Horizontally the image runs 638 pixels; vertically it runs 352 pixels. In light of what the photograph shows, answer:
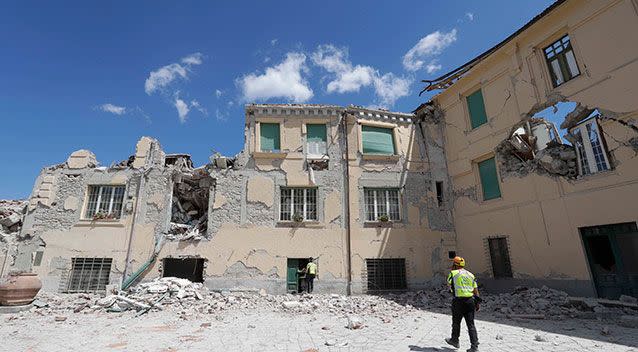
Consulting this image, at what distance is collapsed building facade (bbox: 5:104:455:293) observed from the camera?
42.4 feet

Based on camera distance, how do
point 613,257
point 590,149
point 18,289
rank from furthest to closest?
point 590,149
point 18,289
point 613,257

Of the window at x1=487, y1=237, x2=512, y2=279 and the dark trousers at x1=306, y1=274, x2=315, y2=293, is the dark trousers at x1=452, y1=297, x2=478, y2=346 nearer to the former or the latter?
the dark trousers at x1=306, y1=274, x2=315, y2=293

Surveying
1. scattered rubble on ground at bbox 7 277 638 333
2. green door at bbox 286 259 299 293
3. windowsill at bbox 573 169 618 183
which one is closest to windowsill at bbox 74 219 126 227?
scattered rubble on ground at bbox 7 277 638 333

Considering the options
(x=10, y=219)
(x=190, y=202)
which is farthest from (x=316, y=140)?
(x=10, y=219)

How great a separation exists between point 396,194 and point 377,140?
2.74 m

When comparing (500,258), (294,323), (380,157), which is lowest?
(294,323)

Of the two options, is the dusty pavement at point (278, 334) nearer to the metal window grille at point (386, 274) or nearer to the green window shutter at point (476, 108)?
the metal window grille at point (386, 274)

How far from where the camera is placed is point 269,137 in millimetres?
14898

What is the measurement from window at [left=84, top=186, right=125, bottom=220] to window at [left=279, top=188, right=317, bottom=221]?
686cm

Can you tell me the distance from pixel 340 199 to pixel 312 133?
3.41 m

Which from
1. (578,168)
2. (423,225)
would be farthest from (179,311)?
(578,168)

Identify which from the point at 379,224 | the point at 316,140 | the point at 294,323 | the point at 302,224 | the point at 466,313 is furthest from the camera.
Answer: the point at 316,140

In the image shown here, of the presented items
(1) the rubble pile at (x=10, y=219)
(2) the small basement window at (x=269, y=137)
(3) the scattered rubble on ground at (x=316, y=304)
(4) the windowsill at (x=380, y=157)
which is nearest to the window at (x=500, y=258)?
(3) the scattered rubble on ground at (x=316, y=304)

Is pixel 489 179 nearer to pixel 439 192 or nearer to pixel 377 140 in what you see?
pixel 439 192
